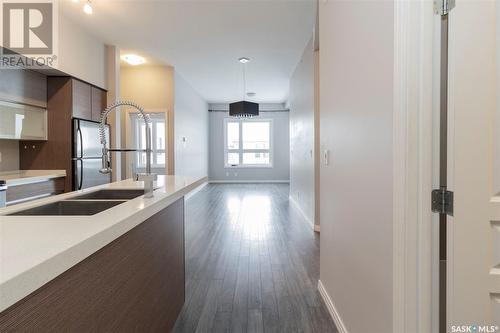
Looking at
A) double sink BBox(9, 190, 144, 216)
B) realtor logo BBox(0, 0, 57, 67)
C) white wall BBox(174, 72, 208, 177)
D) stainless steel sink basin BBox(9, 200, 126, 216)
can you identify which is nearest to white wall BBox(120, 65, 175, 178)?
white wall BBox(174, 72, 208, 177)

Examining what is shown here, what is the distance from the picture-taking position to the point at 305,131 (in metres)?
5.08

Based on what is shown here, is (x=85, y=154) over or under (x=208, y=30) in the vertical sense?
under

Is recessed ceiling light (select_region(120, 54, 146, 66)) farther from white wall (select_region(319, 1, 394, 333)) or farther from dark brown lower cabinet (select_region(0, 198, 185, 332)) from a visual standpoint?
dark brown lower cabinet (select_region(0, 198, 185, 332))

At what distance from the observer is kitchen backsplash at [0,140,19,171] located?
357 cm

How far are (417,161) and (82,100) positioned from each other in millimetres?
4300

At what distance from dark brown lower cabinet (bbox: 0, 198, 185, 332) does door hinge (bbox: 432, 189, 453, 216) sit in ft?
3.97

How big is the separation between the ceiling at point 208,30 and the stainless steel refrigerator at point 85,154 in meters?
1.38

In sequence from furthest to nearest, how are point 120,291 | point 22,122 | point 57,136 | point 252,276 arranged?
point 57,136, point 22,122, point 252,276, point 120,291

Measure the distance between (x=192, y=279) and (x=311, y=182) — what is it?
2557 mm

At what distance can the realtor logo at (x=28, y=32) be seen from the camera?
3041mm

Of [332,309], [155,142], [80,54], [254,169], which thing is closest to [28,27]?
[80,54]

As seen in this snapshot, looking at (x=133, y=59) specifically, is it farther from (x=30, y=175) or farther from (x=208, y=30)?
(x=30, y=175)

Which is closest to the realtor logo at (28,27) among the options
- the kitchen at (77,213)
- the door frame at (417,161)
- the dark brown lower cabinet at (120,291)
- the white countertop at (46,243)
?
the kitchen at (77,213)

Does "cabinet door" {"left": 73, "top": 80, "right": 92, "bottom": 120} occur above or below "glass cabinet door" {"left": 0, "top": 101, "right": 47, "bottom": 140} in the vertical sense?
above
